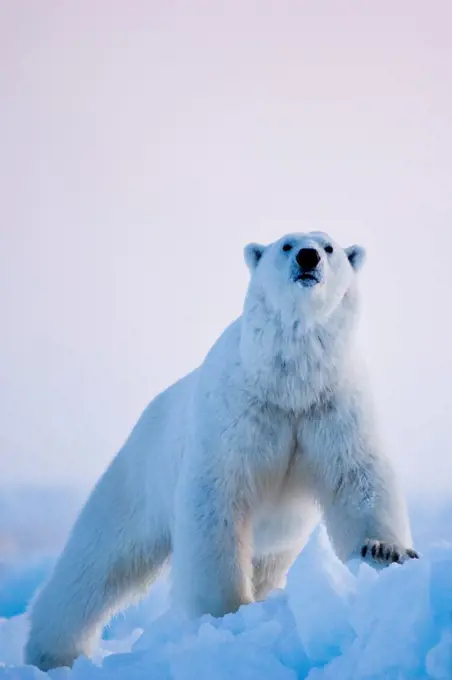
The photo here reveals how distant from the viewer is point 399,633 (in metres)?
2.62

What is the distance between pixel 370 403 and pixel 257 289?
2.61ft

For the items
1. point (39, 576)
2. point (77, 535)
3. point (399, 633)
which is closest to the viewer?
point (399, 633)

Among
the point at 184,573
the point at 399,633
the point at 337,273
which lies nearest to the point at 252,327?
the point at 337,273

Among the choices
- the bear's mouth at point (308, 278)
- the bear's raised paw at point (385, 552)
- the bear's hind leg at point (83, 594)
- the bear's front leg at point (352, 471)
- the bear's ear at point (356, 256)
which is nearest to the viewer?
the bear's raised paw at point (385, 552)

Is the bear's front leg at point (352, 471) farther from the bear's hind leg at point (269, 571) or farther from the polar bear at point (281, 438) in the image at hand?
the bear's hind leg at point (269, 571)

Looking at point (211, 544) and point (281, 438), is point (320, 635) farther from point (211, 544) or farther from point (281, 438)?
point (281, 438)

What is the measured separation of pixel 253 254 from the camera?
4.64 m

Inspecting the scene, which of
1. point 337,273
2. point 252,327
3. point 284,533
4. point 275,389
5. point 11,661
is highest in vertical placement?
point 337,273

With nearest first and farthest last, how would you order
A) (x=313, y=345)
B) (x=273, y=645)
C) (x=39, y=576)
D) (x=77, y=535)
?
1. (x=273, y=645)
2. (x=313, y=345)
3. (x=77, y=535)
4. (x=39, y=576)

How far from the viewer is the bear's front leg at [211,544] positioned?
4.09 m

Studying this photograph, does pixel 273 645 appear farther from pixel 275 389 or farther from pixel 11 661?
pixel 11 661

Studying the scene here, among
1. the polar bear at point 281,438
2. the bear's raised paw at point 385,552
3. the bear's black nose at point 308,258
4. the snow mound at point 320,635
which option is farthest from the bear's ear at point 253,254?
the snow mound at point 320,635

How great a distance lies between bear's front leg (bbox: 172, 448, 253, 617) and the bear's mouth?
3.15ft

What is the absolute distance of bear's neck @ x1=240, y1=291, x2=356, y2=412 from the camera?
164 inches
